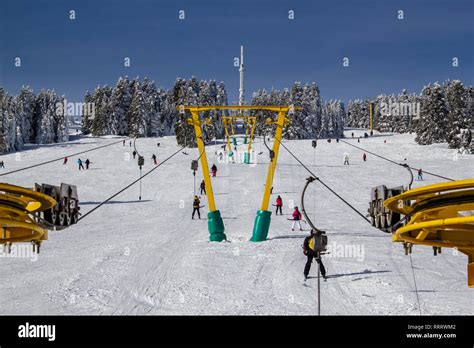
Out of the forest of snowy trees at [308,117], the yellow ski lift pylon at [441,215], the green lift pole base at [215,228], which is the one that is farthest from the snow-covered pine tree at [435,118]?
the yellow ski lift pylon at [441,215]

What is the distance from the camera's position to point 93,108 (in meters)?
107

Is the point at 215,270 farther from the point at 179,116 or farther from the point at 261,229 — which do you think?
the point at 179,116

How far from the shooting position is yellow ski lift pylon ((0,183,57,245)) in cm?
605

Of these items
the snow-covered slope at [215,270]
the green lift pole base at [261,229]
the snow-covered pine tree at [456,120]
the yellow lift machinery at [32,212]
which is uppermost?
the snow-covered pine tree at [456,120]

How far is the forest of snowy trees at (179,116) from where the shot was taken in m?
69.7

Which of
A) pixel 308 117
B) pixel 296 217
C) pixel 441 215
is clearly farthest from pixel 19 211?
pixel 308 117

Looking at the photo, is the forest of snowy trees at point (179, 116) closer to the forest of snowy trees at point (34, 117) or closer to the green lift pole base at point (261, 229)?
the forest of snowy trees at point (34, 117)

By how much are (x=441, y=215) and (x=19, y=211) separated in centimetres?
593

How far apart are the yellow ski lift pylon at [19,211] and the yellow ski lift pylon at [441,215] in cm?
512

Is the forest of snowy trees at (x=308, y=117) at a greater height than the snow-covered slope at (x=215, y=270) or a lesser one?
greater

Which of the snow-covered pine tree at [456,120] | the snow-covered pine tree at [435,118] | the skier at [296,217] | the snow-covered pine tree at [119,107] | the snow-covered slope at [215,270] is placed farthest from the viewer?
the snow-covered pine tree at [119,107]
